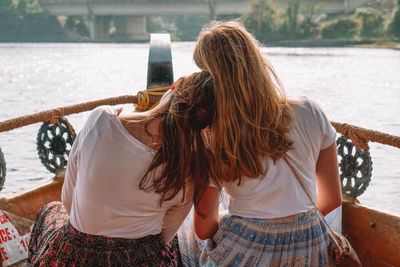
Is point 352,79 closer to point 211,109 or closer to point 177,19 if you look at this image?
point 211,109

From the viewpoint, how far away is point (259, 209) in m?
2.22

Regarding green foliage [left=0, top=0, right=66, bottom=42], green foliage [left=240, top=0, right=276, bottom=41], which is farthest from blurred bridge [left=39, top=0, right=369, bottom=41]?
green foliage [left=0, top=0, right=66, bottom=42]

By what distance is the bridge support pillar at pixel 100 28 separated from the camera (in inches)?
2117

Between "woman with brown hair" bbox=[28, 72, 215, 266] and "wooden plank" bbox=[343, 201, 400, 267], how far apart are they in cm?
108

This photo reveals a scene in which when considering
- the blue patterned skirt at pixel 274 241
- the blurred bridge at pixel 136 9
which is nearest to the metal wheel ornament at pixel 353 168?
the blue patterned skirt at pixel 274 241

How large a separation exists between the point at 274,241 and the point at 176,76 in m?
19.5

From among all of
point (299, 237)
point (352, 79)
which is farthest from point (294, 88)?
point (299, 237)

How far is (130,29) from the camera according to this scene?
186ft

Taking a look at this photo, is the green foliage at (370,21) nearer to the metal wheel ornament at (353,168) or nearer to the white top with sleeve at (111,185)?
the metal wheel ornament at (353,168)

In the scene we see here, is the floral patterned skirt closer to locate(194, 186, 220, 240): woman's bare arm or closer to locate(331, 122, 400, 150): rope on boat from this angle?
locate(194, 186, 220, 240): woman's bare arm

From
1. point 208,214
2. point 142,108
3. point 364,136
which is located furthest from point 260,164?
point 142,108

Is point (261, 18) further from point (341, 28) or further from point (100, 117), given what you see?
point (100, 117)

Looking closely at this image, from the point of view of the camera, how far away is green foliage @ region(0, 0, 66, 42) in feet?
172

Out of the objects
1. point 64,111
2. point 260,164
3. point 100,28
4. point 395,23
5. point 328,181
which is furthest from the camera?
point 100,28
